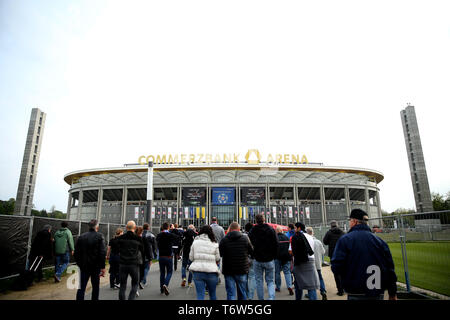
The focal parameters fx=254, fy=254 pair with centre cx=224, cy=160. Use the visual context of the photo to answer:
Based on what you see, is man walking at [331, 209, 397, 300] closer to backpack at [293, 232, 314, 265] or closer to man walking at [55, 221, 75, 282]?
backpack at [293, 232, 314, 265]

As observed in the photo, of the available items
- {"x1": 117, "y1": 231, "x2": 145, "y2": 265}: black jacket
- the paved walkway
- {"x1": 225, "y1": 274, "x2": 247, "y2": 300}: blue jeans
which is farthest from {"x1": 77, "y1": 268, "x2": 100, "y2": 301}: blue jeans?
{"x1": 225, "y1": 274, "x2": 247, "y2": 300}: blue jeans

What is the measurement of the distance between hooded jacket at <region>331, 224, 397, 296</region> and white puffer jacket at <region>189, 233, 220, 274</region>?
93.7 inches

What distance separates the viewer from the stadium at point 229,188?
44.3 m

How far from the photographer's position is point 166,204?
48875 mm

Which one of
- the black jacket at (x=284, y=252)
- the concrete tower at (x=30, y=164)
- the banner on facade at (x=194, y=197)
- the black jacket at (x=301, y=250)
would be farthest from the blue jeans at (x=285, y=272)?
the concrete tower at (x=30, y=164)

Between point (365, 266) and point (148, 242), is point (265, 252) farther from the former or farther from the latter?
point (148, 242)

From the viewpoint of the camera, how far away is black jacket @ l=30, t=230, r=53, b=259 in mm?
8922

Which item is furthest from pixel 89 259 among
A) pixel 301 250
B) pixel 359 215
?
pixel 359 215

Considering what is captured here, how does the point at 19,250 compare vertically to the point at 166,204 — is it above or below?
below

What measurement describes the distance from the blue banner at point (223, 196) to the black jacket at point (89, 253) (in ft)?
125

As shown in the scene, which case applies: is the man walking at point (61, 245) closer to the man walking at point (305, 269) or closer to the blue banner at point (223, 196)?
the man walking at point (305, 269)
